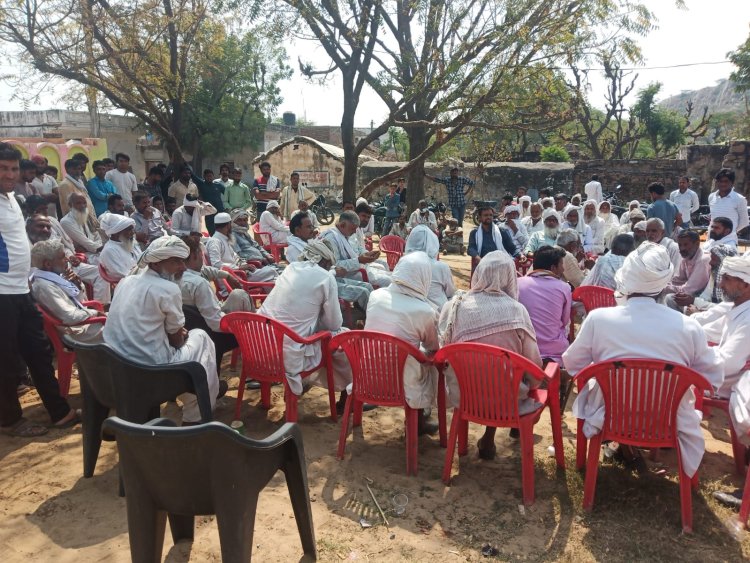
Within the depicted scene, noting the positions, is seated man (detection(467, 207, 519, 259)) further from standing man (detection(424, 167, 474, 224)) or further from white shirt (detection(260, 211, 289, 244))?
standing man (detection(424, 167, 474, 224))

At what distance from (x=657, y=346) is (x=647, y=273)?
390 mm

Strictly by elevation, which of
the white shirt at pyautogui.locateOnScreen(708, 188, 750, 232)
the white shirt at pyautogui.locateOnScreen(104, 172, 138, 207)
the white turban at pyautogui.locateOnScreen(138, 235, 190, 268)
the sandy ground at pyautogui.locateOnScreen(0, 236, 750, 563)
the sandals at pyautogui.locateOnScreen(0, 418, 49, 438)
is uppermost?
the white shirt at pyautogui.locateOnScreen(104, 172, 138, 207)

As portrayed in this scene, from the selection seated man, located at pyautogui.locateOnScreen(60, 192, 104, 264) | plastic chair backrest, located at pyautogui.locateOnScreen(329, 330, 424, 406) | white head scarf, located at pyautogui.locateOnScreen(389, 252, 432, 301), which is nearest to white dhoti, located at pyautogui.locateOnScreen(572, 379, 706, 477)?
plastic chair backrest, located at pyautogui.locateOnScreen(329, 330, 424, 406)

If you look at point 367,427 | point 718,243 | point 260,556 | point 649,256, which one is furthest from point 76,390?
point 718,243

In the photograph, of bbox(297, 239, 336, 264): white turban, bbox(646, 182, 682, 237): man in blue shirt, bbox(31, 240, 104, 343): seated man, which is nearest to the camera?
bbox(31, 240, 104, 343): seated man

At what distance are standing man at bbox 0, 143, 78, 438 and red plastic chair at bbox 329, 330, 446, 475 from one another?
2.07 meters

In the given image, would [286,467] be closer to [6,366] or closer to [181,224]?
[6,366]

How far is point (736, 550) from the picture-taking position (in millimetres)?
2768

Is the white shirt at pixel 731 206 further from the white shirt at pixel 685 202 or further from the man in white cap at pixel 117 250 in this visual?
the man in white cap at pixel 117 250

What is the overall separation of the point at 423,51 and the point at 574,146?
80.5ft

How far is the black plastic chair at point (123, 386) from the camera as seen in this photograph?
3.04 m

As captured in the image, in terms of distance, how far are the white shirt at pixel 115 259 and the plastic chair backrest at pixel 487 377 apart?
148 inches

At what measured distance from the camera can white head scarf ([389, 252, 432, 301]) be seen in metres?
3.67

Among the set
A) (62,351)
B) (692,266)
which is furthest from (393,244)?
(62,351)
